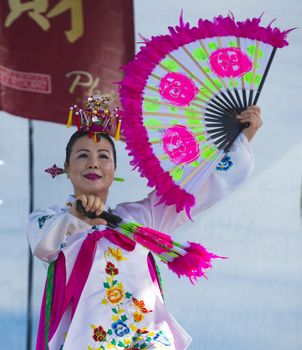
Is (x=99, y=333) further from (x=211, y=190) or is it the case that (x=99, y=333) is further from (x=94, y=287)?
(x=211, y=190)

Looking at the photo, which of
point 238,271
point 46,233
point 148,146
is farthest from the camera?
A: point 238,271

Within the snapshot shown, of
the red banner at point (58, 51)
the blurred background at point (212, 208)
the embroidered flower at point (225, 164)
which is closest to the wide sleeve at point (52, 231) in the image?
the embroidered flower at point (225, 164)

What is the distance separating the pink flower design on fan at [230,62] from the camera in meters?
3.36

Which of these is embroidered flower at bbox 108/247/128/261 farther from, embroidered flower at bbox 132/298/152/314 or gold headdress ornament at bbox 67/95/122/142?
gold headdress ornament at bbox 67/95/122/142

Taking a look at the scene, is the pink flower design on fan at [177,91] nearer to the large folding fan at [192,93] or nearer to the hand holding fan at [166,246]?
the large folding fan at [192,93]

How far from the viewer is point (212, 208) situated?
13.9 ft

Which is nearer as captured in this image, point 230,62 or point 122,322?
point 122,322

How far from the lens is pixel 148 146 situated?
3307mm

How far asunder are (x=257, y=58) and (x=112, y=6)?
1.14 m

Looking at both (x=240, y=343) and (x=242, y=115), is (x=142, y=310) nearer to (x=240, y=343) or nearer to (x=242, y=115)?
(x=242, y=115)

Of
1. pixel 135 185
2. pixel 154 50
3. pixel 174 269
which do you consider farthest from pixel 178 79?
pixel 135 185

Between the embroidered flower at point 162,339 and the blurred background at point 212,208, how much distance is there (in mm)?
1035

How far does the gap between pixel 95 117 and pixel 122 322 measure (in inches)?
28.0

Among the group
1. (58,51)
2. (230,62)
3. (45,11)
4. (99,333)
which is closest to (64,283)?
(99,333)
